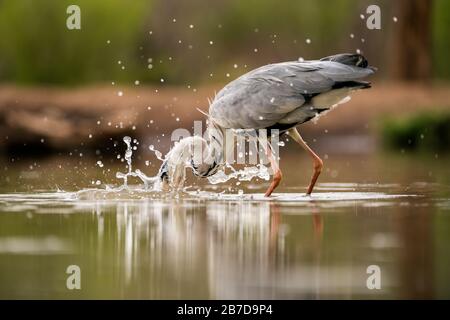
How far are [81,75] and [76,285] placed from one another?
21631mm

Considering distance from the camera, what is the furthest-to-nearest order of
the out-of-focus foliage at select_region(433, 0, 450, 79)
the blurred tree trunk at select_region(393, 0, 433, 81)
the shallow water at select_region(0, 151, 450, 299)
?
the out-of-focus foliage at select_region(433, 0, 450, 79) < the blurred tree trunk at select_region(393, 0, 433, 81) < the shallow water at select_region(0, 151, 450, 299)

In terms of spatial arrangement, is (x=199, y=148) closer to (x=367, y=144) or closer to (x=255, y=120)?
(x=255, y=120)

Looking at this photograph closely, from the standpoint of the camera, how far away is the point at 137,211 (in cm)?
1018

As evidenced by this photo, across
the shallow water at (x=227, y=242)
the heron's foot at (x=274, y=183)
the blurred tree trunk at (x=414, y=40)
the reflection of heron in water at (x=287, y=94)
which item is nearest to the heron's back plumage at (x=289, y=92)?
the reflection of heron in water at (x=287, y=94)

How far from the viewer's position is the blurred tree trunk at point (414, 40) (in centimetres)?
2616

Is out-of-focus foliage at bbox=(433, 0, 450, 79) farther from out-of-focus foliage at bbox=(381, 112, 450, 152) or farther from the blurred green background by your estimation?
out-of-focus foliage at bbox=(381, 112, 450, 152)

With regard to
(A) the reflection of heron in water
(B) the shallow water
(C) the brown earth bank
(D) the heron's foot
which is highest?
(C) the brown earth bank

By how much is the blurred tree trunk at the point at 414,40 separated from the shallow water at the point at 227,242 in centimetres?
1410

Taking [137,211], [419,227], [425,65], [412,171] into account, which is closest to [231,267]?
[419,227]

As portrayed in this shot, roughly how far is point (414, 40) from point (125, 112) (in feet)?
24.1

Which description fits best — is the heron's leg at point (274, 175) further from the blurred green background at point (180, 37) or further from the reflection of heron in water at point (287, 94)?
the blurred green background at point (180, 37)

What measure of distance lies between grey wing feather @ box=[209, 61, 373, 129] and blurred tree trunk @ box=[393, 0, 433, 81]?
Answer: 15.4 metres

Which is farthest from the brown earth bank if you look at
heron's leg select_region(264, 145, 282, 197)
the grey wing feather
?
the grey wing feather

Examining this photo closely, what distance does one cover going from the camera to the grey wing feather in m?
11.0
